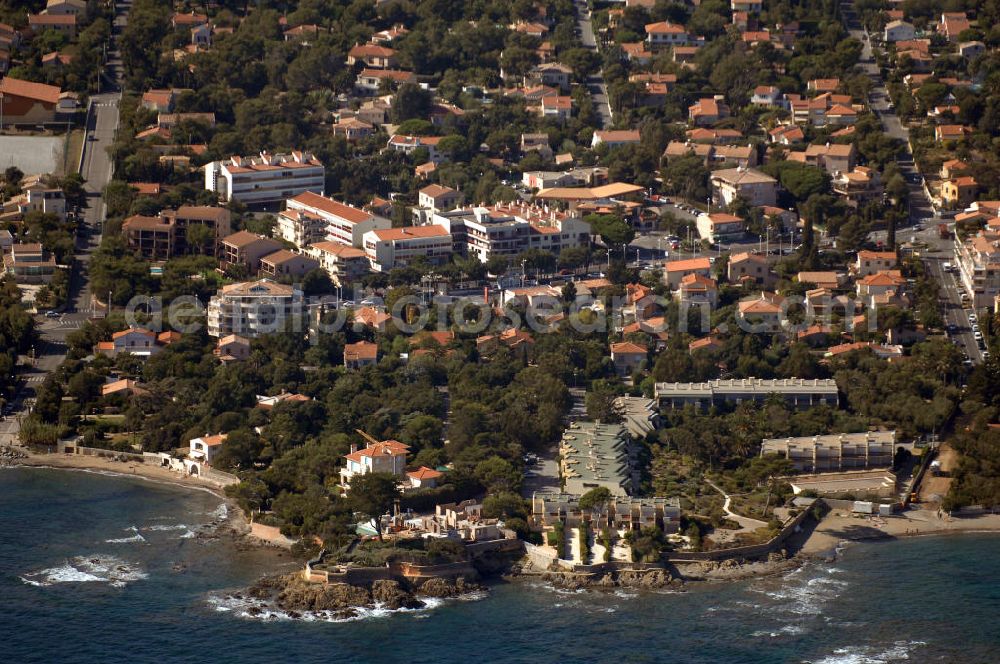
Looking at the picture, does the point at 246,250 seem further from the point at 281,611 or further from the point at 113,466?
the point at 281,611

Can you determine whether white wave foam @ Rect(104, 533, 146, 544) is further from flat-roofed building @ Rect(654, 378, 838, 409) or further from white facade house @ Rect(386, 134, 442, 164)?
white facade house @ Rect(386, 134, 442, 164)

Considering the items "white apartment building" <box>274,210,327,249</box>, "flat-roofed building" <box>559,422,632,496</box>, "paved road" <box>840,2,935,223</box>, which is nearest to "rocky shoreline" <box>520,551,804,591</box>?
"flat-roofed building" <box>559,422,632,496</box>

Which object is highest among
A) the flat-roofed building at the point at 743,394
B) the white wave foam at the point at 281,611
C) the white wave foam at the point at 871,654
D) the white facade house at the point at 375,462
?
the flat-roofed building at the point at 743,394

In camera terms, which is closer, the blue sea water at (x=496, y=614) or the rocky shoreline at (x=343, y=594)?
the blue sea water at (x=496, y=614)

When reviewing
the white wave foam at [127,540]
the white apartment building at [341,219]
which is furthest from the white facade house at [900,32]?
the white wave foam at [127,540]

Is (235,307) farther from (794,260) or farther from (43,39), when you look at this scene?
(43,39)

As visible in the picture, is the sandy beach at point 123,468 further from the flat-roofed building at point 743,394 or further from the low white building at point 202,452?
the flat-roofed building at point 743,394

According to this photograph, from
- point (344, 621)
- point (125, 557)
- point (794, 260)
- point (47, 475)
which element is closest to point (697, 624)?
point (344, 621)

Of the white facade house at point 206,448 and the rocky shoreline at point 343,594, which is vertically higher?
the white facade house at point 206,448
